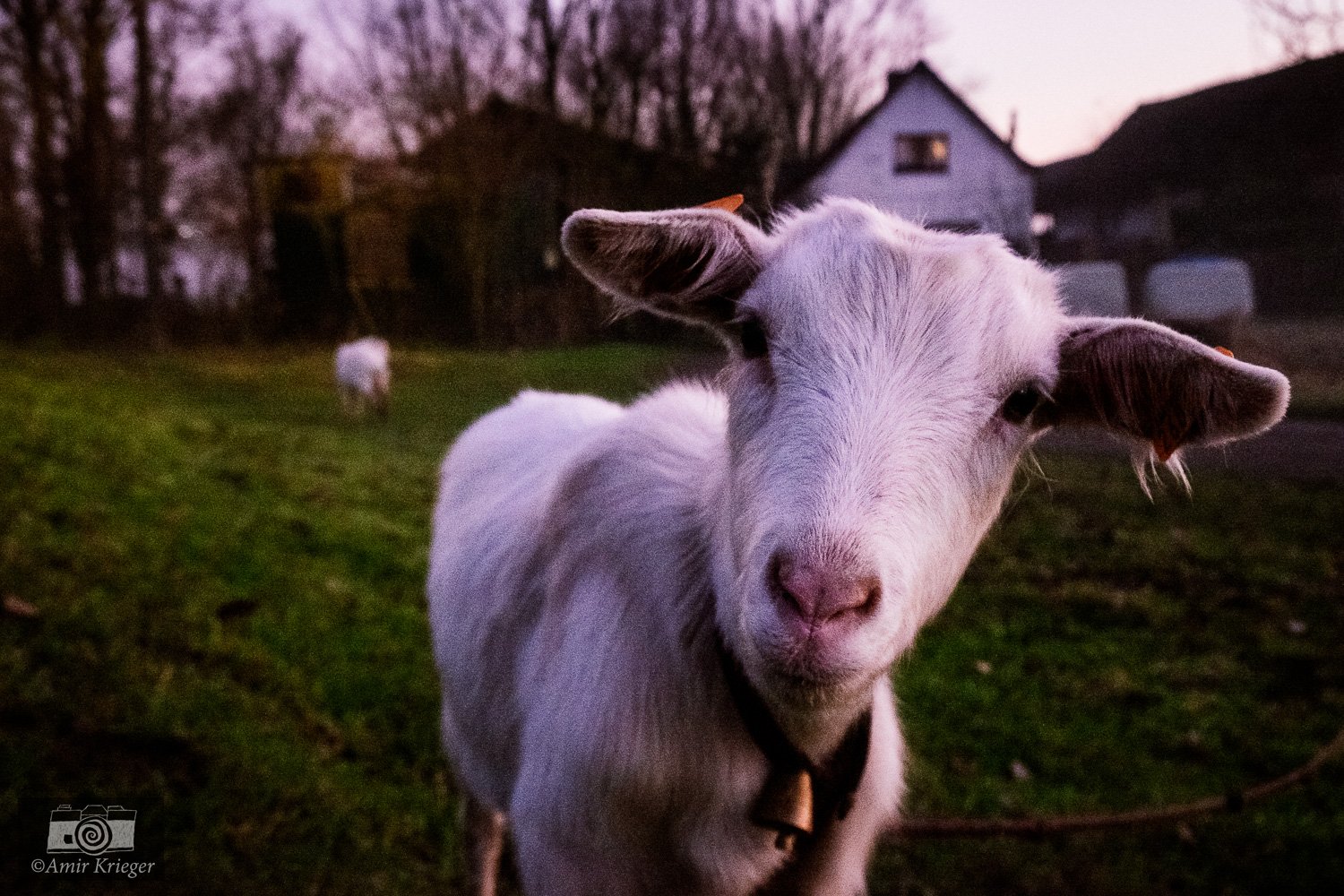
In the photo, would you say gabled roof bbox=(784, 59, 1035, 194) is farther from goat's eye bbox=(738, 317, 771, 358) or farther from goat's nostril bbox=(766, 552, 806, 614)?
goat's nostril bbox=(766, 552, 806, 614)

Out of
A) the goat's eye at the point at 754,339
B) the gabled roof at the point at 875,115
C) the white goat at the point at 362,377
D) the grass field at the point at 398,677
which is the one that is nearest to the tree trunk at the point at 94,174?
the white goat at the point at 362,377

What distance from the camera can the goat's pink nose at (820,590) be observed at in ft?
4.36

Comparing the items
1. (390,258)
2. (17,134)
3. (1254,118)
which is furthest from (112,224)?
(1254,118)

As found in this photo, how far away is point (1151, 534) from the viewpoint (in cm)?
704

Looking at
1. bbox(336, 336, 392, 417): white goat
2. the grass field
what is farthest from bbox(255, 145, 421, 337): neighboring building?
the grass field

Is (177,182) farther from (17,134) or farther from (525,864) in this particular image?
(525,864)

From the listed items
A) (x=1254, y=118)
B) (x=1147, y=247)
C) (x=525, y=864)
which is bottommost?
(x=525, y=864)

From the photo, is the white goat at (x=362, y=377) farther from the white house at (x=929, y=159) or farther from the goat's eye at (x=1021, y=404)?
the goat's eye at (x=1021, y=404)

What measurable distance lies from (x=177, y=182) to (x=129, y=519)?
21412 millimetres

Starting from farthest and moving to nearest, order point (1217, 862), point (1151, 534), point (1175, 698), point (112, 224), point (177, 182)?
point (177, 182)
point (112, 224)
point (1151, 534)
point (1175, 698)
point (1217, 862)

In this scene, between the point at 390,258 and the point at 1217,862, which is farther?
the point at 390,258

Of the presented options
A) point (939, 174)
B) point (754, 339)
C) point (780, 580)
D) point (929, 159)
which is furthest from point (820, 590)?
point (929, 159)

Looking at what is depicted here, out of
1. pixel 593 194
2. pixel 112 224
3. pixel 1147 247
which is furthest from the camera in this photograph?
pixel 112 224

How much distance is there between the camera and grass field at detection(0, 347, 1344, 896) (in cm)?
316
